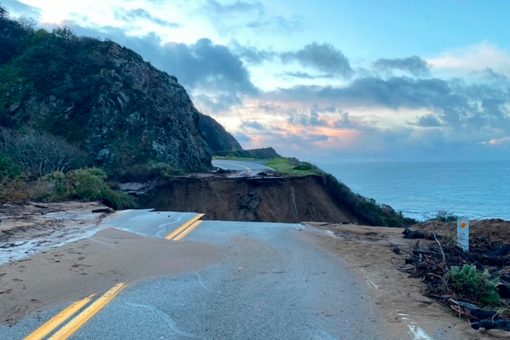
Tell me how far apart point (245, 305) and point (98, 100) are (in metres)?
36.5

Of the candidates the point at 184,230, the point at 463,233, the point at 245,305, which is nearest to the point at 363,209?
the point at 463,233

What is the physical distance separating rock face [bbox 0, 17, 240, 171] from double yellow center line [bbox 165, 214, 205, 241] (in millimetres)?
23668

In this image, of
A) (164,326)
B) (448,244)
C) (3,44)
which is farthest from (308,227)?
(3,44)

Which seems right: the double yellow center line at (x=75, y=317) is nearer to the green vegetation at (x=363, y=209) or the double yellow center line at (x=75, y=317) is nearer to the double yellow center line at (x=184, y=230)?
the double yellow center line at (x=184, y=230)

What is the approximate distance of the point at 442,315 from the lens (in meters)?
6.38

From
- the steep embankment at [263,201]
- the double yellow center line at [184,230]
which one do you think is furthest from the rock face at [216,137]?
the double yellow center line at [184,230]

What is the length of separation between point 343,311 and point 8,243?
6.96 metres

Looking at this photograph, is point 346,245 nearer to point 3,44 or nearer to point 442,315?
point 442,315

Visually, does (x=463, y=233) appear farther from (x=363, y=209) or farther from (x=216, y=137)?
(x=216, y=137)

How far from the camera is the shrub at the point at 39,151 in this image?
30.5 meters

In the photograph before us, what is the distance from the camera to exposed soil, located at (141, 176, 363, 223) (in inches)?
1300

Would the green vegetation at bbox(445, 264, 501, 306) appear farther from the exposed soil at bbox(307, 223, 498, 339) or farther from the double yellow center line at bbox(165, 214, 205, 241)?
the double yellow center line at bbox(165, 214, 205, 241)

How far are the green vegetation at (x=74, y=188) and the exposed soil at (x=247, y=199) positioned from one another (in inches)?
361

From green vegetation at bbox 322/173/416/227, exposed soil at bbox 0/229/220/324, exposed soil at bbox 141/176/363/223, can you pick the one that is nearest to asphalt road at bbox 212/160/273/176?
exposed soil at bbox 141/176/363/223
